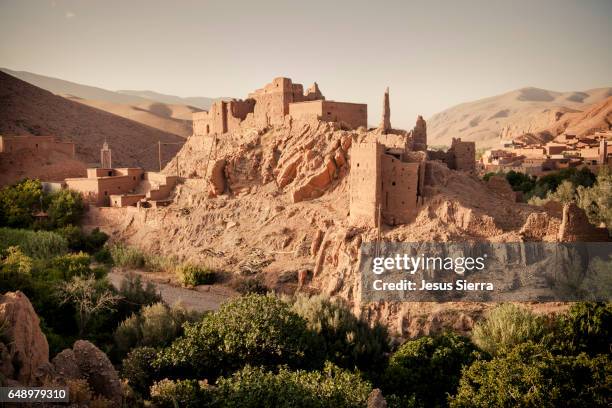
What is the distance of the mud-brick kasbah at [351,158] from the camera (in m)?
19.9

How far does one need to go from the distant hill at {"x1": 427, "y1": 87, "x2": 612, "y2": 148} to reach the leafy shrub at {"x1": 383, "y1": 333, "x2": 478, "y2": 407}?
67314mm

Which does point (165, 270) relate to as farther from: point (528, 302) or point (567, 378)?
point (567, 378)

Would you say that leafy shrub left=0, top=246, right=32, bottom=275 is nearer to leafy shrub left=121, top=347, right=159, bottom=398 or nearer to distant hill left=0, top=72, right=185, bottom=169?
leafy shrub left=121, top=347, right=159, bottom=398

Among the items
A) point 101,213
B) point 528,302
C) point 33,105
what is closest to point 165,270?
point 101,213

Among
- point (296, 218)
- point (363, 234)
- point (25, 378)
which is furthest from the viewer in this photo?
point (296, 218)

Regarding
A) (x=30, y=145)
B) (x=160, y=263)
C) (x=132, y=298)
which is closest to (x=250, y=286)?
(x=132, y=298)

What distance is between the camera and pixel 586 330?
14.3 meters

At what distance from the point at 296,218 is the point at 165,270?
721 centimetres

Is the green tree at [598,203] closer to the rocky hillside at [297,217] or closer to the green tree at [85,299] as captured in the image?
the rocky hillside at [297,217]

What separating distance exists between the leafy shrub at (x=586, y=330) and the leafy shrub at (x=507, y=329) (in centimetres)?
55

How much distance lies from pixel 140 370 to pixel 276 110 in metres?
17.0

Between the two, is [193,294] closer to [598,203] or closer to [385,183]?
[385,183]

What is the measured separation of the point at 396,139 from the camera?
21.4m

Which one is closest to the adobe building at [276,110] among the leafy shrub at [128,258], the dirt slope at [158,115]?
the leafy shrub at [128,258]
